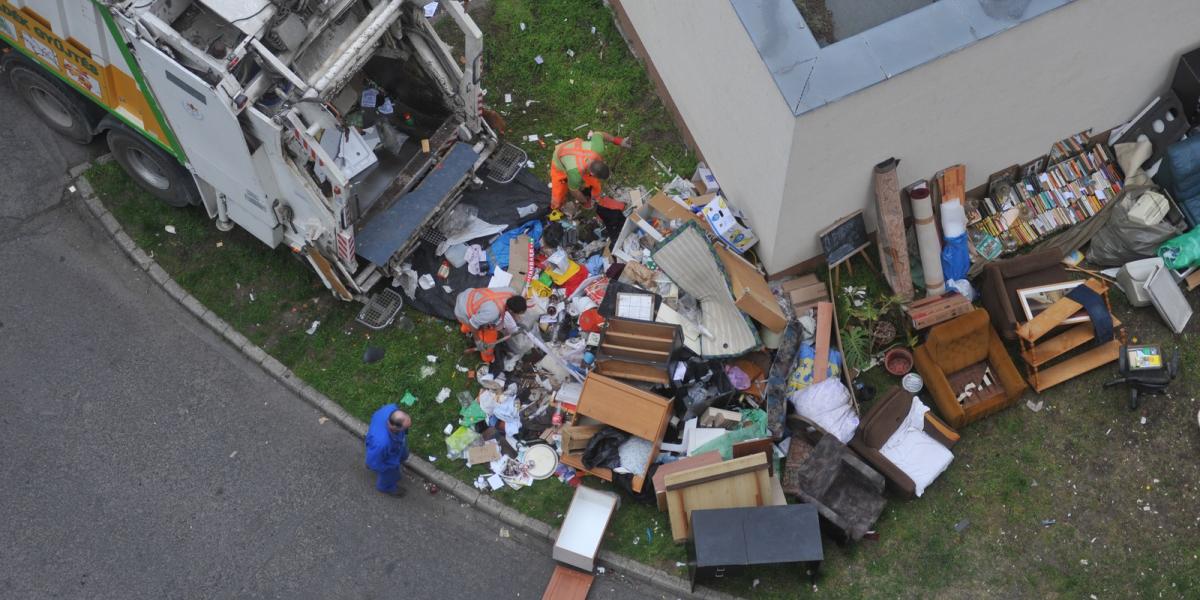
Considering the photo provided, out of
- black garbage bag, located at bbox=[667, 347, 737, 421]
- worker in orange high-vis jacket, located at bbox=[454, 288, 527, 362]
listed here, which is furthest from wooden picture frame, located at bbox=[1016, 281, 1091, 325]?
worker in orange high-vis jacket, located at bbox=[454, 288, 527, 362]

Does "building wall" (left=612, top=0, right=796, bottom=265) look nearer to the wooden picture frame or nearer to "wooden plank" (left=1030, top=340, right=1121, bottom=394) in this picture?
the wooden picture frame

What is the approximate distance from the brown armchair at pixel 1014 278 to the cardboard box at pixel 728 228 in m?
2.13

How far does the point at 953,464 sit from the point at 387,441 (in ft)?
15.7

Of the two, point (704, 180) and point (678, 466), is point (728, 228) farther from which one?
point (678, 466)

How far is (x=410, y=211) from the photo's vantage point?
376 inches

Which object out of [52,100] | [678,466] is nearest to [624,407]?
[678,466]

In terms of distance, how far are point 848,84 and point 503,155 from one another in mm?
3858

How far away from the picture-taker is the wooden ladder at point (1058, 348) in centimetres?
895

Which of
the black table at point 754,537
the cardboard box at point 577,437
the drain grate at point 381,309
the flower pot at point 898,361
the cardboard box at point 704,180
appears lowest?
the drain grate at point 381,309

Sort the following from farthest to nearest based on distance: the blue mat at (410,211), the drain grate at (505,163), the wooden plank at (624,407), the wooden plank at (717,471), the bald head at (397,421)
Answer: the drain grate at (505,163), the blue mat at (410,211), the wooden plank at (624,407), the wooden plank at (717,471), the bald head at (397,421)

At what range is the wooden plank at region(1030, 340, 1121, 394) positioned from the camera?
29.8 ft

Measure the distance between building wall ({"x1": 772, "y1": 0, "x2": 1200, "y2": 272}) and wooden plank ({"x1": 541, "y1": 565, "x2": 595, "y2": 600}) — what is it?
3262 mm

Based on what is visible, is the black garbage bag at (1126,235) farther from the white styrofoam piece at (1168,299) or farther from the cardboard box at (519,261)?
the cardboard box at (519,261)

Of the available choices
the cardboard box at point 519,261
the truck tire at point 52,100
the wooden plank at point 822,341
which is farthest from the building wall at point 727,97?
the truck tire at point 52,100
